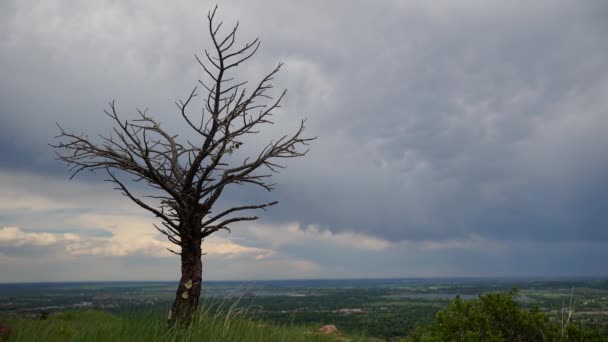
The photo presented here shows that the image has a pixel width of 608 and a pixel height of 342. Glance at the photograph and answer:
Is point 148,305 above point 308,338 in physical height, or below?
above

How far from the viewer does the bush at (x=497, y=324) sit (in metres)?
7.61

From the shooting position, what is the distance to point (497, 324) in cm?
786

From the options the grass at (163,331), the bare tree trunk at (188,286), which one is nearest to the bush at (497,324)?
the grass at (163,331)

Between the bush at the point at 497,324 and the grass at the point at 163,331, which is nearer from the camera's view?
the grass at the point at 163,331

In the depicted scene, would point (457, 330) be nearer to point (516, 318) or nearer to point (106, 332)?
point (516, 318)

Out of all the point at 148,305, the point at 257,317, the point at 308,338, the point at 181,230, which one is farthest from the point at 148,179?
the point at 308,338

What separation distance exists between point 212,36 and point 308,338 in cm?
619

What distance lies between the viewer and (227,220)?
359 inches

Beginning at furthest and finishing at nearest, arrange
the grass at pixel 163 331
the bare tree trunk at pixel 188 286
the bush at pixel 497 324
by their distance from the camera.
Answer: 1. the bare tree trunk at pixel 188 286
2. the bush at pixel 497 324
3. the grass at pixel 163 331

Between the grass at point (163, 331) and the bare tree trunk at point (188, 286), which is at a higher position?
the bare tree trunk at point (188, 286)

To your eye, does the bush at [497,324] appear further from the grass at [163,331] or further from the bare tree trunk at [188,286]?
the bare tree trunk at [188,286]

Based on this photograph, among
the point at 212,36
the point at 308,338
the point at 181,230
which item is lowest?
the point at 308,338

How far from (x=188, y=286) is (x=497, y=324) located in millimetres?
5504

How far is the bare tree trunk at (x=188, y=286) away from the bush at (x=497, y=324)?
3976 millimetres
